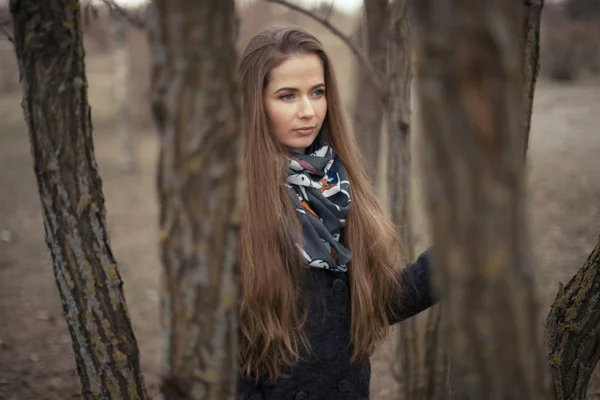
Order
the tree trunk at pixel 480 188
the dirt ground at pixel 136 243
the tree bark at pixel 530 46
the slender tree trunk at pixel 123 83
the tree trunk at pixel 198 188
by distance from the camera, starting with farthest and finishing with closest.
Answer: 1. the slender tree trunk at pixel 123 83
2. the dirt ground at pixel 136 243
3. the tree bark at pixel 530 46
4. the tree trunk at pixel 198 188
5. the tree trunk at pixel 480 188

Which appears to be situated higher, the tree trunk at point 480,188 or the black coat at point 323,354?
the tree trunk at point 480,188

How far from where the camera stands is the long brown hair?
197 centimetres

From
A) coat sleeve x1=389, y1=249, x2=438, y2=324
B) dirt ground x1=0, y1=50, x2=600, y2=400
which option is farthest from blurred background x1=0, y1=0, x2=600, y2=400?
coat sleeve x1=389, y1=249, x2=438, y2=324

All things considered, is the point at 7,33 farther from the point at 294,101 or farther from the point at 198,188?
the point at 198,188

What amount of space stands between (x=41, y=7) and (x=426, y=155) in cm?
159

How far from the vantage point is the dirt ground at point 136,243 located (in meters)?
4.32

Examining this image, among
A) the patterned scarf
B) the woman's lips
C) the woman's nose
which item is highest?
the woman's nose

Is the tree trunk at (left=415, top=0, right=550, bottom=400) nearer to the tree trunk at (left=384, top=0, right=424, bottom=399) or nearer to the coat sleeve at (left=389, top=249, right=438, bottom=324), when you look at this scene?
the coat sleeve at (left=389, top=249, right=438, bottom=324)

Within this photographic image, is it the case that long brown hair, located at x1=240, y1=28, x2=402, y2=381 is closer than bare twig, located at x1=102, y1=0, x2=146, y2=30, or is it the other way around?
long brown hair, located at x1=240, y1=28, x2=402, y2=381

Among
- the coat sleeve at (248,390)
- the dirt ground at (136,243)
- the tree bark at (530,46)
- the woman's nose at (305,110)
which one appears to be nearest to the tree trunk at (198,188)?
the coat sleeve at (248,390)

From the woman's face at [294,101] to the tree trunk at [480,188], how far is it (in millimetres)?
1227

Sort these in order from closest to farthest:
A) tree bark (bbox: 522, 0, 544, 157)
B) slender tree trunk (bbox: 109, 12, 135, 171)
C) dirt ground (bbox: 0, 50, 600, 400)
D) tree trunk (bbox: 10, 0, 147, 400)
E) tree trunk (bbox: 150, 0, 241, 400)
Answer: tree trunk (bbox: 150, 0, 241, 400)
tree trunk (bbox: 10, 0, 147, 400)
tree bark (bbox: 522, 0, 544, 157)
dirt ground (bbox: 0, 50, 600, 400)
slender tree trunk (bbox: 109, 12, 135, 171)

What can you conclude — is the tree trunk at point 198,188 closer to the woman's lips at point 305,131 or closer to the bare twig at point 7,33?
the woman's lips at point 305,131

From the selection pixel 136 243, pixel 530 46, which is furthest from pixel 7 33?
pixel 136 243
